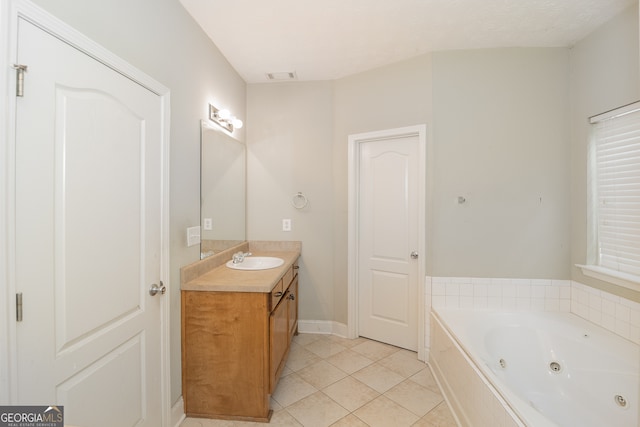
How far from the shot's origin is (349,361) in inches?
96.9

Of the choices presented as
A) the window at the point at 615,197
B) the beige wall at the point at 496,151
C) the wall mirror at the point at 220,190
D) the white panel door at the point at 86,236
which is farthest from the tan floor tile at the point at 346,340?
the window at the point at 615,197

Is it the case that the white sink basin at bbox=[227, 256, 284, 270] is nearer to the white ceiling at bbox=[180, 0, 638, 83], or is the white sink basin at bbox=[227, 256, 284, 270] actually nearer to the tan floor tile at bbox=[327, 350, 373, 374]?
the tan floor tile at bbox=[327, 350, 373, 374]

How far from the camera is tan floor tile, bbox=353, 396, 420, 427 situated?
5.76ft

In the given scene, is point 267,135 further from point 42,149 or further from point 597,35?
point 597,35

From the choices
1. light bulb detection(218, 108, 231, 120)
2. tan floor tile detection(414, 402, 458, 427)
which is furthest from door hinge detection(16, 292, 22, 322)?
tan floor tile detection(414, 402, 458, 427)

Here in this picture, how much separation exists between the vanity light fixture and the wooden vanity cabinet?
1322 mm

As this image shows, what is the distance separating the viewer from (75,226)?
1.09 meters

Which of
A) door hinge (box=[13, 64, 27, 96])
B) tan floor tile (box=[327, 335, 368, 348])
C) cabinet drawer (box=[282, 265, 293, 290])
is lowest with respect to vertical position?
tan floor tile (box=[327, 335, 368, 348])

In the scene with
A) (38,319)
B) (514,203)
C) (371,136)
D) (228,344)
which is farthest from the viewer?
(371,136)

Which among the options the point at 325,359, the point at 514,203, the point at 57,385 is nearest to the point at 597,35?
the point at 514,203

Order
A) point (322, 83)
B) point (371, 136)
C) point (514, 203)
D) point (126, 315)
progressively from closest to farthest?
1. point (126, 315)
2. point (514, 203)
3. point (371, 136)
4. point (322, 83)

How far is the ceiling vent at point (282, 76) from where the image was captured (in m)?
2.79

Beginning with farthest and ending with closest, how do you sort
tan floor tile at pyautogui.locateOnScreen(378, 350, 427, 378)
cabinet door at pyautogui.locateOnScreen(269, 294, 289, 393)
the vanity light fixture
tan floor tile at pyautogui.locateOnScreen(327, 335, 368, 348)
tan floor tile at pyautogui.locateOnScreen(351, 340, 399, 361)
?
1. tan floor tile at pyautogui.locateOnScreen(327, 335, 368, 348)
2. tan floor tile at pyautogui.locateOnScreen(351, 340, 399, 361)
3. tan floor tile at pyautogui.locateOnScreen(378, 350, 427, 378)
4. the vanity light fixture
5. cabinet door at pyautogui.locateOnScreen(269, 294, 289, 393)

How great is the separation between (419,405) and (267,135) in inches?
105
